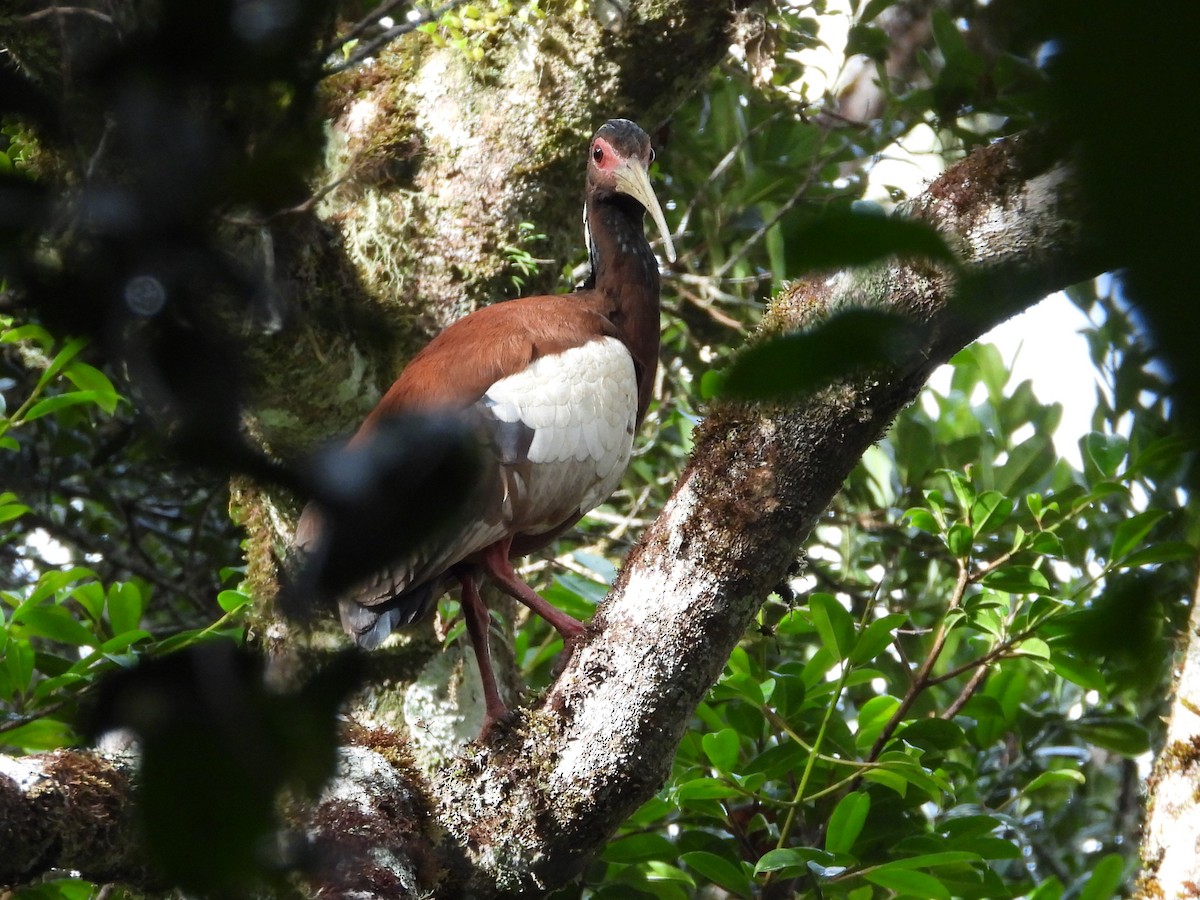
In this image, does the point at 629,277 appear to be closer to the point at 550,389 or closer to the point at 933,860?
the point at 550,389

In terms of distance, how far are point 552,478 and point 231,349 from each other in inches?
103

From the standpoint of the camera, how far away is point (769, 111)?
499 cm

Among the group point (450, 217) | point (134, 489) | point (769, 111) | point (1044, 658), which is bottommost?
point (134, 489)

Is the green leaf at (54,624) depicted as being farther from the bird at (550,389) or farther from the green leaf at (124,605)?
the bird at (550,389)

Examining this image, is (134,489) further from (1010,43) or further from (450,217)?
(1010,43)

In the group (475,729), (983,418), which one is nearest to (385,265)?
(475,729)

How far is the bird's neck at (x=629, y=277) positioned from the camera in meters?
3.91

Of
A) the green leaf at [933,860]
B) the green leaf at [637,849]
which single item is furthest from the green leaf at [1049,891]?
the green leaf at [637,849]

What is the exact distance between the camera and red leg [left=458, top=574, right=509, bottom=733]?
322 centimetres

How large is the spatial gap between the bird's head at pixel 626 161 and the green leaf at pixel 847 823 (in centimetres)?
176

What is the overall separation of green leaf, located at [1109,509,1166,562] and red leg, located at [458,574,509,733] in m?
1.73

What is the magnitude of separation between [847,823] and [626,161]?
2129mm

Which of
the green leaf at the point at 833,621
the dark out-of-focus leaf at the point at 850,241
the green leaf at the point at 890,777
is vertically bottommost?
the green leaf at the point at 890,777

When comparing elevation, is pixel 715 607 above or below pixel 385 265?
below
